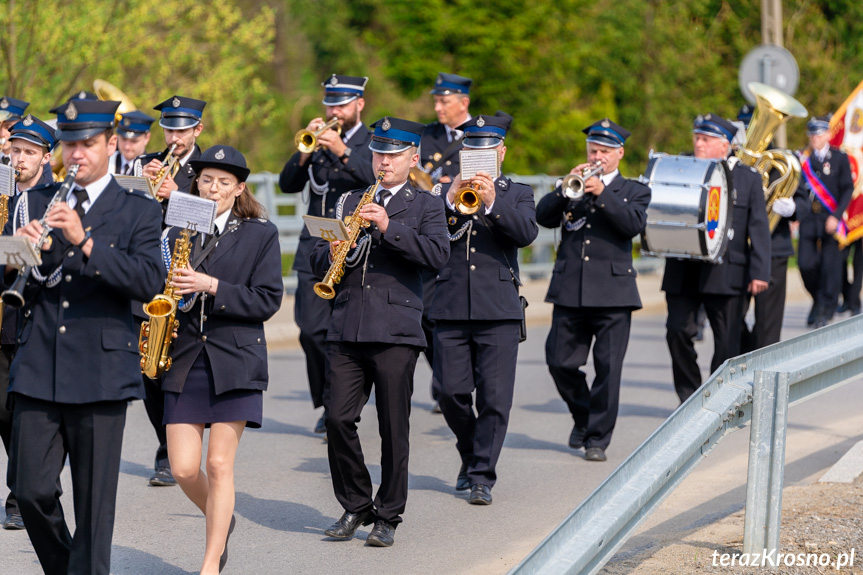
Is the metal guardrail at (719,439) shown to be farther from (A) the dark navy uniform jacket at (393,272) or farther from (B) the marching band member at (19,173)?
(B) the marching band member at (19,173)

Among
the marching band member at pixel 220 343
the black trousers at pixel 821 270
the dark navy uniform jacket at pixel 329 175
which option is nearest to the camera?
the marching band member at pixel 220 343

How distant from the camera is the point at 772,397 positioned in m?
6.07

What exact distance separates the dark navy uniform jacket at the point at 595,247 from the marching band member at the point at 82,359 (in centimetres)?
420

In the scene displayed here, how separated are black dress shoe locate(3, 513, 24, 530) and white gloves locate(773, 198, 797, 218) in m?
A: 7.16

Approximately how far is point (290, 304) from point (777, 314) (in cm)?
698

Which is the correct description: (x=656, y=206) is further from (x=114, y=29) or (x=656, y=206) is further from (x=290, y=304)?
(x=114, y=29)

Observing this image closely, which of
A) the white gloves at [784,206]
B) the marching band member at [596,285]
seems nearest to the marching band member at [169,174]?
the marching band member at [596,285]

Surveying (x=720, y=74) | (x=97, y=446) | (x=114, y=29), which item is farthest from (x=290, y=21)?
(x=97, y=446)

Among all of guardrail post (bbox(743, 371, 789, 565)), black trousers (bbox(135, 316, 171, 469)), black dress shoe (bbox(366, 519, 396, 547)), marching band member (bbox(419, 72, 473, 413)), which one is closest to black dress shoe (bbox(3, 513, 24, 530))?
black trousers (bbox(135, 316, 171, 469))

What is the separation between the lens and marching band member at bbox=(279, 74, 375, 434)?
9.58 m

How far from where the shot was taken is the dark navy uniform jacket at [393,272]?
280 inches

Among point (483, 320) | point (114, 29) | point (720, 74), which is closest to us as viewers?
point (483, 320)

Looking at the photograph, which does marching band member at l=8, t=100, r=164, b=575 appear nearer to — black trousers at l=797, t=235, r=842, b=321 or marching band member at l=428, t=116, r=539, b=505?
marching band member at l=428, t=116, r=539, b=505

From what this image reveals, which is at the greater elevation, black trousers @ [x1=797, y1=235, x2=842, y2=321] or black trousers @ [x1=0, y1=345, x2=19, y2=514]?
black trousers @ [x1=0, y1=345, x2=19, y2=514]
